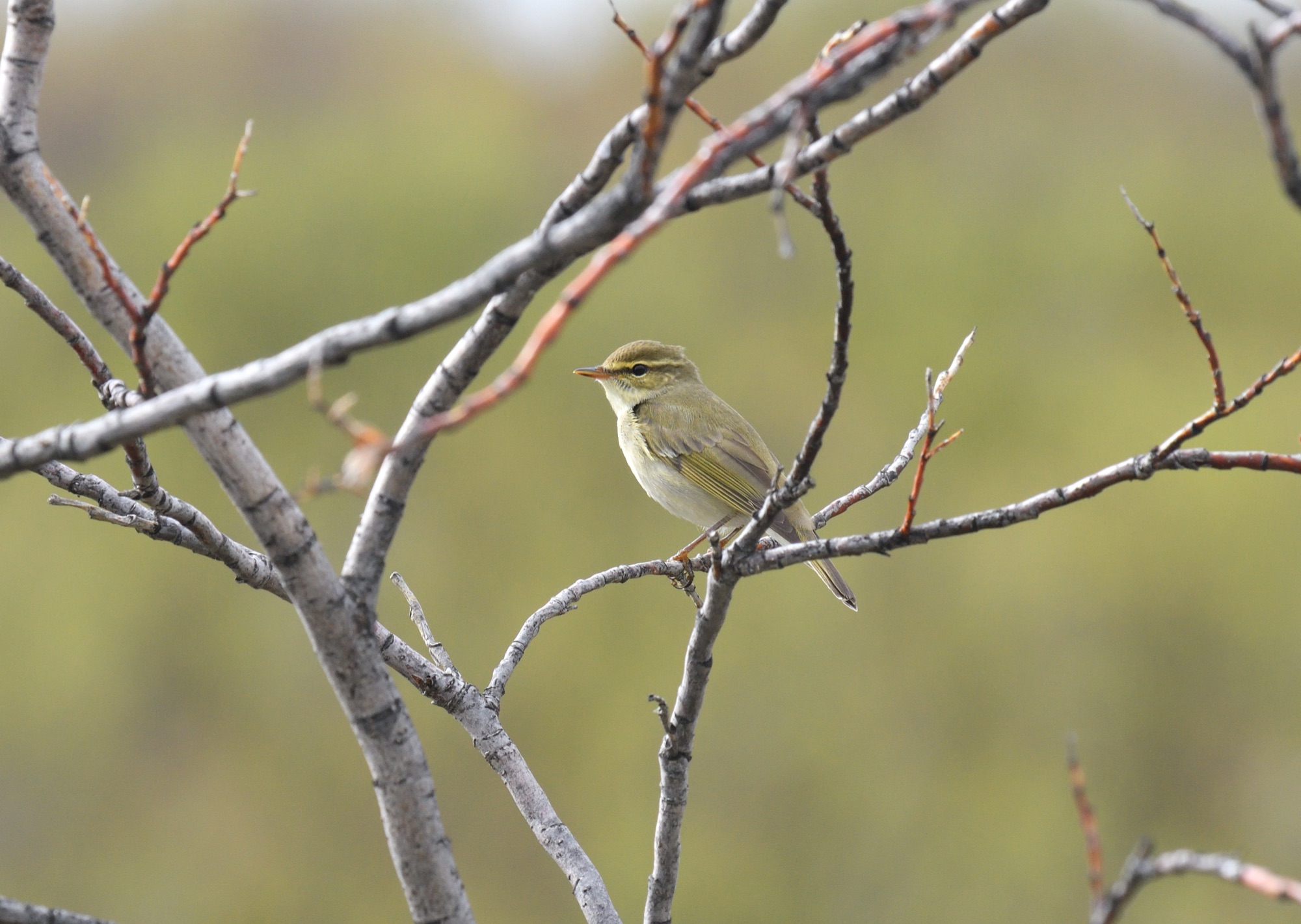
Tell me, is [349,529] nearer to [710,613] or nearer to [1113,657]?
[1113,657]

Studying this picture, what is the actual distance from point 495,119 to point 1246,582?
17.8 m

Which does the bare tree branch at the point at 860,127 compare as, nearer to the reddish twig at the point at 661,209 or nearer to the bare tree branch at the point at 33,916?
the reddish twig at the point at 661,209

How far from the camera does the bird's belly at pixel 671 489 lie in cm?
511

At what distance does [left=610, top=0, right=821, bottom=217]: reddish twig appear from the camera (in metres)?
1.56

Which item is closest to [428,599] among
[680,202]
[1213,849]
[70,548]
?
[70,548]

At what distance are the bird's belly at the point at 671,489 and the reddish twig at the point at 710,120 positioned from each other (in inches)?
117

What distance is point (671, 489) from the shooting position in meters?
5.16

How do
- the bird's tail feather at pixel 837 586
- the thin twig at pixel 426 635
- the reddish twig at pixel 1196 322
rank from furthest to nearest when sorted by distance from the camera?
the bird's tail feather at pixel 837 586 < the thin twig at pixel 426 635 < the reddish twig at pixel 1196 322

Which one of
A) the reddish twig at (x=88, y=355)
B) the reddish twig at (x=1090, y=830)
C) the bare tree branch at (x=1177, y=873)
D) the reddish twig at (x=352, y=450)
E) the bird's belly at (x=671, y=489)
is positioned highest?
the bird's belly at (x=671, y=489)

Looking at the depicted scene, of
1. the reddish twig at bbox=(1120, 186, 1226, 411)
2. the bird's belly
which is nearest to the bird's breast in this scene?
the bird's belly

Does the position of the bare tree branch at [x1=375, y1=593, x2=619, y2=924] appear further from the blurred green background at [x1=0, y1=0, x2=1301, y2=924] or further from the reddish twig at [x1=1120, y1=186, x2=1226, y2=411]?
the blurred green background at [x1=0, y1=0, x2=1301, y2=924]

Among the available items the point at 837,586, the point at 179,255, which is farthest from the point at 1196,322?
the point at 837,586

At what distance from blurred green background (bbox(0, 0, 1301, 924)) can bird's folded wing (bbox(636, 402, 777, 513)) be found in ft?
36.1

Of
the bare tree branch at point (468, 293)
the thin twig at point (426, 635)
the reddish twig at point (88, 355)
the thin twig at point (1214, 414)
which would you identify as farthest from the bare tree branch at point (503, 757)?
the thin twig at point (1214, 414)
